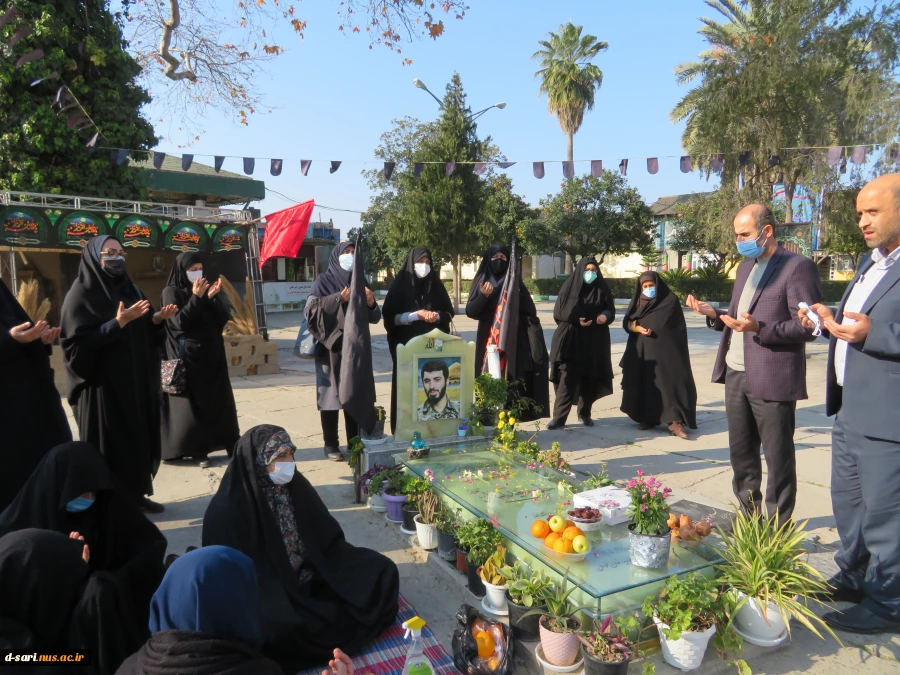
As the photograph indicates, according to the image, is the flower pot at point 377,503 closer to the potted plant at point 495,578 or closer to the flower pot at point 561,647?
the potted plant at point 495,578

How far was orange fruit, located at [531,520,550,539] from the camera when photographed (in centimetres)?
328

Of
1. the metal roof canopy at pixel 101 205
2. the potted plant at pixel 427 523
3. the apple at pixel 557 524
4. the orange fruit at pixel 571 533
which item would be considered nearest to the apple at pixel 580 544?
the orange fruit at pixel 571 533

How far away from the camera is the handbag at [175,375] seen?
17.5 feet

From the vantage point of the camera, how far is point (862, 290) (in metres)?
3.16

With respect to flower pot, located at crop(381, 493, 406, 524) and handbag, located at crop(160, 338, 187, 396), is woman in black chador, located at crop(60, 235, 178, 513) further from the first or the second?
flower pot, located at crop(381, 493, 406, 524)

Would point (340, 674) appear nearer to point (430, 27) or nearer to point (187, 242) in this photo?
point (430, 27)

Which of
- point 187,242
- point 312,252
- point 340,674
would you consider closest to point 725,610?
point 340,674

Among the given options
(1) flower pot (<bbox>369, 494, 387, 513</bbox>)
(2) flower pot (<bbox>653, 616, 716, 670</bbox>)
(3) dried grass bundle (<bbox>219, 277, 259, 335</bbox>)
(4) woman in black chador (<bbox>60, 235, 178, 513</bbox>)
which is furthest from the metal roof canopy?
(2) flower pot (<bbox>653, 616, 716, 670</bbox>)

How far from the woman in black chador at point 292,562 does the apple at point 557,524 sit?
88 cm

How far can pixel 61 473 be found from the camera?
2.79 m

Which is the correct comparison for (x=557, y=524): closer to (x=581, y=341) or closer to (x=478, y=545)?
(x=478, y=545)

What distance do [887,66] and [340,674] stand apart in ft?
71.1

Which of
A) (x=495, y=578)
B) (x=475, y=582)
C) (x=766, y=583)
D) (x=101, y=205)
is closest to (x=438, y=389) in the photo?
(x=475, y=582)

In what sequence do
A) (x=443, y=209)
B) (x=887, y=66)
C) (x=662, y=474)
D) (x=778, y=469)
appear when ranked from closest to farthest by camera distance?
1. (x=778, y=469)
2. (x=662, y=474)
3. (x=887, y=66)
4. (x=443, y=209)
